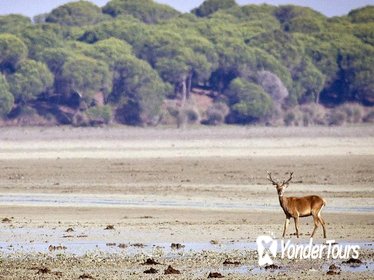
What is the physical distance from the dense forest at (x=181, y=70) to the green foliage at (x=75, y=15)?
0.30 feet

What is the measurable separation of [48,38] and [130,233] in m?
53.3

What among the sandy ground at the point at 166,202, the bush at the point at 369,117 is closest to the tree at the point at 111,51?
the bush at the point at 369,117

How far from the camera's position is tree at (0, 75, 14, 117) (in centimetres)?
6488

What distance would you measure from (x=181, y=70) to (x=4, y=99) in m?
12.1

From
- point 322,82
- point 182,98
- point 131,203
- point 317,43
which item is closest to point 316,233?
point 131,203

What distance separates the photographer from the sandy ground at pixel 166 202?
17.0m

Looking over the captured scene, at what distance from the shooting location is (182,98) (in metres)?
73.3

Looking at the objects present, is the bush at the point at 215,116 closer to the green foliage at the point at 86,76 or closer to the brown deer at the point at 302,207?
the green foliage at the point at 86,76

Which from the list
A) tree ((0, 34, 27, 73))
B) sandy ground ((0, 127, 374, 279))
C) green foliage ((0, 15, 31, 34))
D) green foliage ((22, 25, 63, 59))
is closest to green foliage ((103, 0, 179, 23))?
green foliage ((0, 15, 31, 34))

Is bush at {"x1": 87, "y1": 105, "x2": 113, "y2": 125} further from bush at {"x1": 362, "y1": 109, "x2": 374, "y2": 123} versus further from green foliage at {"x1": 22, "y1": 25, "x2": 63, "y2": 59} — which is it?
bush at {"x1": 362, "y1": 109, "x2": 374, "y2": 123}

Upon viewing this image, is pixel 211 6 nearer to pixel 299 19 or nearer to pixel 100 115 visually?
pixel 299 19

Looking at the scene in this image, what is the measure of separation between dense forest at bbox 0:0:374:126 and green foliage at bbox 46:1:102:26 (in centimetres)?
9

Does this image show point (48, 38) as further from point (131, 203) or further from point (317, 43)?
point (131, 203)

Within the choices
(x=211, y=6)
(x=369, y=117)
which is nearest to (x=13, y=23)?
Result: (x=211, y=6)
